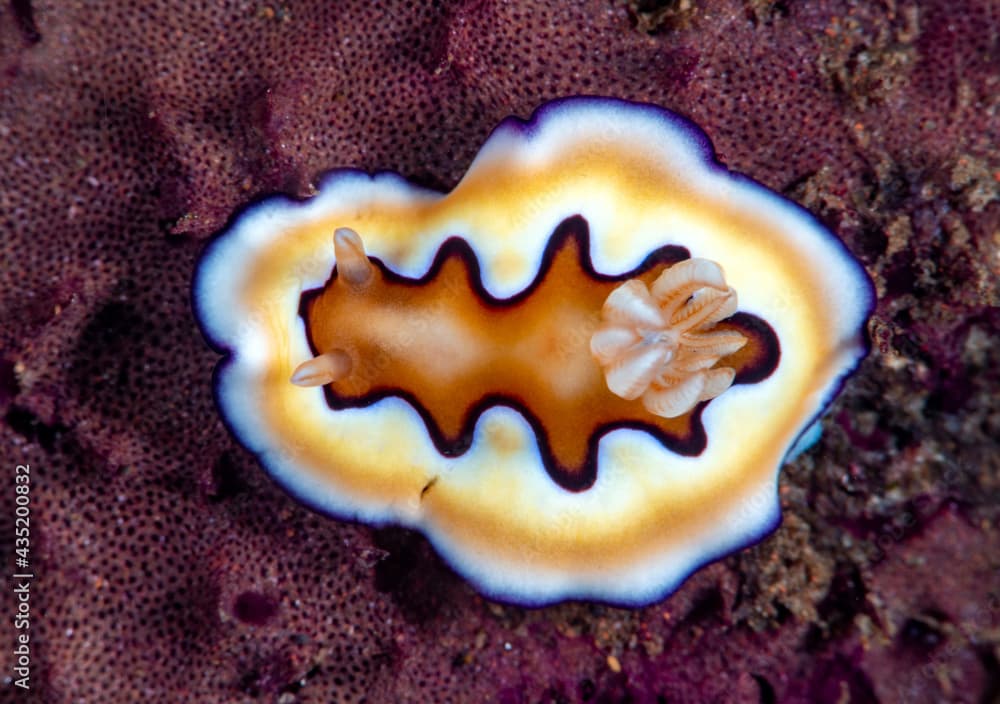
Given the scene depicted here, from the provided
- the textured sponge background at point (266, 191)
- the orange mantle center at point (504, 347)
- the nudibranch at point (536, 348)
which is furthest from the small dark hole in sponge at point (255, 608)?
the orange mantle center at point (504, 347)

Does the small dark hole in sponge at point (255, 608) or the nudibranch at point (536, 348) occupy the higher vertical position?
the nudibranch at point (536, 348)

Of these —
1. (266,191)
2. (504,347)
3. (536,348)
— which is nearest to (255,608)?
(504,347)

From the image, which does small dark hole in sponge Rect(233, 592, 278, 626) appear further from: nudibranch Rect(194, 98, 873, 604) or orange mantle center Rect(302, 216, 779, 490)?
orange mantle center Rect(302, 216, 779, 490)

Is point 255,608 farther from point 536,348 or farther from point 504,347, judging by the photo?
point 536,348

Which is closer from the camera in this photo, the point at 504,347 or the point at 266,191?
the point at 504,347

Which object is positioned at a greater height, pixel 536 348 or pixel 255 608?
pixel 536 348

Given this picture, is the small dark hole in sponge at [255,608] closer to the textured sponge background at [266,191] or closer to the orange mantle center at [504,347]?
the textured sponge background at [266,191]

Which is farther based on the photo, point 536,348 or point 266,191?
point 266,191

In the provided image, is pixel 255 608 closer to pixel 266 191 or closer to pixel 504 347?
pixel 504 347
